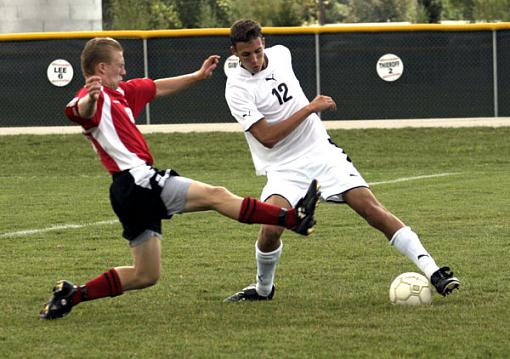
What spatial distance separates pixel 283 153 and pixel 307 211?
2.88ft

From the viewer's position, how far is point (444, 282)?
7582 mm

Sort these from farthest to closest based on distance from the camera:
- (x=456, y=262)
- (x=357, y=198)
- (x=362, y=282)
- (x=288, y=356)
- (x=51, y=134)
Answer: (x=51, y=134) < (x=456, y=262) < (x=362, y=282) < (x=357, y=198) < (x=288, y=356)

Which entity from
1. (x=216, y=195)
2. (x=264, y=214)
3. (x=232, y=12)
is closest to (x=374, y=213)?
(x=264, y=214)

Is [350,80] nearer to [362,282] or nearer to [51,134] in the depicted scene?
[51,134]

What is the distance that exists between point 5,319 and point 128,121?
4.51 feet

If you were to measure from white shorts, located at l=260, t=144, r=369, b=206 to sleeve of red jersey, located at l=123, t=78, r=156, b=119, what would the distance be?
926 millimetres

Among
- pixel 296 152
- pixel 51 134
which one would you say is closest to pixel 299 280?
pixel 296 152

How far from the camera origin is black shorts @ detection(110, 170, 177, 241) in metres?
7.21

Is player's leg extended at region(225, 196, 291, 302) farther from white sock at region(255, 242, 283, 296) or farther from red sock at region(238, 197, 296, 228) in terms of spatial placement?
red sock at region(238, 197, 296, 228)

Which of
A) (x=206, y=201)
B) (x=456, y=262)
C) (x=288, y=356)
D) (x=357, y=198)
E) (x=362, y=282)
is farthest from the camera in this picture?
(x=456, y=262)

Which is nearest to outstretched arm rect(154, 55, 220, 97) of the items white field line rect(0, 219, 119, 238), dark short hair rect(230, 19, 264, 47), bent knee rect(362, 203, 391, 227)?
dark short hair rect(230, 19, 264, 47)

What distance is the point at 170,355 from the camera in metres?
6.28

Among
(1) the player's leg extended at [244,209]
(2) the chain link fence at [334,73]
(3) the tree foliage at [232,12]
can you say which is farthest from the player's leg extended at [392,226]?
(3) the tree foliage at [232,12]

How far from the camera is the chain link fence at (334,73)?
75.4ft
